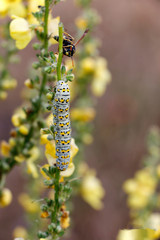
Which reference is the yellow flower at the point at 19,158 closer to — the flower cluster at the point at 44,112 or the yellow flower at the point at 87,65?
the flower cluster at the point at 44,112

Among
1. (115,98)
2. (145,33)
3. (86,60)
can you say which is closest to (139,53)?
(145,33)

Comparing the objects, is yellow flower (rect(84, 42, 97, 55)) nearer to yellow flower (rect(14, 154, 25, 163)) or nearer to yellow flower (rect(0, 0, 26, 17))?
yellow flower (rect(0, 0, 26, 17))

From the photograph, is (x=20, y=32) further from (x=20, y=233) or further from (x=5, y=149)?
(x=20, y=233)

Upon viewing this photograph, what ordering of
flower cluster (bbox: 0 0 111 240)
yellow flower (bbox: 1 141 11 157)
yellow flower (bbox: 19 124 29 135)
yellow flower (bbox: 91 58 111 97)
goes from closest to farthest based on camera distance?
flower cluster (bbox: 0 0 111 240), yellow flower (bbox: 19 124 29 135), yellow flower (bbox: 1 141 11 157), yellow flower (bbox: 91 58 111 97)

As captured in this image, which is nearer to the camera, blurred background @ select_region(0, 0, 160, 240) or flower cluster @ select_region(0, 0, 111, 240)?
flower cluster @ select_region(0, 0, 111, 240)

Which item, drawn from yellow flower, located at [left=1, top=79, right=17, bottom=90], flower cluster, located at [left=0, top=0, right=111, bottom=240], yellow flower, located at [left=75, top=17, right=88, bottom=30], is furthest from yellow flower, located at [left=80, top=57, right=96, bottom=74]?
yellow flower, located at [left=1, top=79, right=17, bottom=90]

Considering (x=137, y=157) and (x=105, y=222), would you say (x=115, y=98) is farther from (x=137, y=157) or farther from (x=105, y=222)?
(x=105, y=222)
